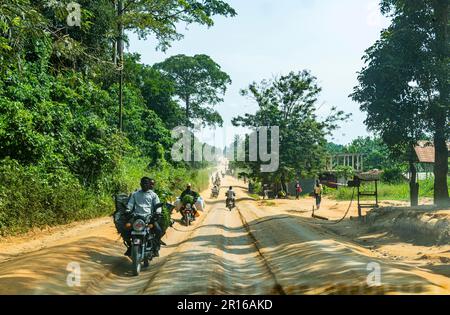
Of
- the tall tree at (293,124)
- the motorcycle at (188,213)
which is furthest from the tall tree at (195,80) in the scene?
the motorcycle at (188,213)

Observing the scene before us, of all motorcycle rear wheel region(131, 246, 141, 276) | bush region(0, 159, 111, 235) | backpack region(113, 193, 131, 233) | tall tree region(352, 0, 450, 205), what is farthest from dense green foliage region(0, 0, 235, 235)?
tall tree region(352, 0, 450, 205)

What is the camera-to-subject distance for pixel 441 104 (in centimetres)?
2042

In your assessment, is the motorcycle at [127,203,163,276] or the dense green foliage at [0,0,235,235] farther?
the dense green foliage at [0,0,235,235]

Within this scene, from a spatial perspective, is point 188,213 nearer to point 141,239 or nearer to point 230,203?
point 230,203

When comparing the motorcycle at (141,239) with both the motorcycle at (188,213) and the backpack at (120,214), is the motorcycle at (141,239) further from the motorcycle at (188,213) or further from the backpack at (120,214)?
the motorcycle at (188,213)

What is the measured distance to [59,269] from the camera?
9.04m

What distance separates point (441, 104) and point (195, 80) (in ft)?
155

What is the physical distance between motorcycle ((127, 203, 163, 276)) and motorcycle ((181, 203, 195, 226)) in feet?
33.0

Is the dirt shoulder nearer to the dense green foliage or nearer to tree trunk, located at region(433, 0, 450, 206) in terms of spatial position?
tree trunk, located at region(433, 0, 450, 206)

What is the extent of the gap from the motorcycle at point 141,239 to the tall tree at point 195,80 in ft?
177

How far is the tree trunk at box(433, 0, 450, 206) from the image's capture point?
20.2m

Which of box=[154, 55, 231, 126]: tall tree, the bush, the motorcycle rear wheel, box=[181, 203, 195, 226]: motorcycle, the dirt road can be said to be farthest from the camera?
box=[154, 55, 231, 126]: tall tree

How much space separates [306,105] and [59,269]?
43.6 metres
